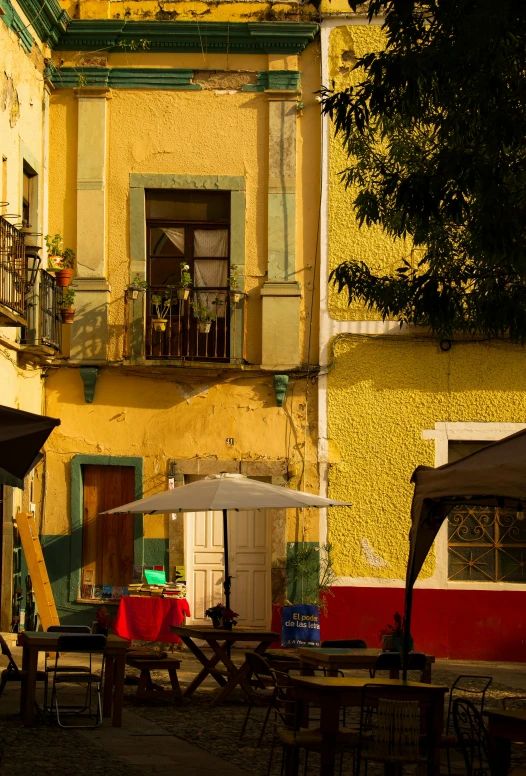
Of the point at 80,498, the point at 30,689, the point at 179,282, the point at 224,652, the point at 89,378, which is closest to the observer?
the point at 30,689

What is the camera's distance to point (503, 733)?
22.6 ft

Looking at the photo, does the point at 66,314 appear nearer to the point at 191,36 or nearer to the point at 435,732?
the point at 191,36

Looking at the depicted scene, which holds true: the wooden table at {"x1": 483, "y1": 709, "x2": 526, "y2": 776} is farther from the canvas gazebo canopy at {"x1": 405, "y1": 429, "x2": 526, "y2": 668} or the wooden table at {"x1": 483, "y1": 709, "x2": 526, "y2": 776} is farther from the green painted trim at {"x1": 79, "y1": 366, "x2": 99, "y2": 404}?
the green painted trim at {"x1": 79, "y1": 366, "x2": 99, "y2": 404}

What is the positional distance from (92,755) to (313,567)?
7.62 metres

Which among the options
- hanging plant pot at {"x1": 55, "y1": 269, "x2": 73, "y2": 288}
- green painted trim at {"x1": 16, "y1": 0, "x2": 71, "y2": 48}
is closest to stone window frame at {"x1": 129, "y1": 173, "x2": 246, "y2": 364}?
hanging plant pot at {"x1": 55, "y1": 269, "x2": 73, "y2": 288}

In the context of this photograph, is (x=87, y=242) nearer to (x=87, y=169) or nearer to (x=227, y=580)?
(x=87, y=169)

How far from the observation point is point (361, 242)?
54.6 feet

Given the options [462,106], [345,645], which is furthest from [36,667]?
[462,106]

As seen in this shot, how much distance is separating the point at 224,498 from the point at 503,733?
17.4 feet

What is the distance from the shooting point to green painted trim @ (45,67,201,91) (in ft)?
55.0

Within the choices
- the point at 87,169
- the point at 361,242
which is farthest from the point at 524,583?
the point at 87,169

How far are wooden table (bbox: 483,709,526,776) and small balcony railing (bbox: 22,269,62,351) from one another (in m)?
9.29

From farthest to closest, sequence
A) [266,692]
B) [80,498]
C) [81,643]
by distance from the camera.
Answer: [80,498] → [266,692] → [81,643]

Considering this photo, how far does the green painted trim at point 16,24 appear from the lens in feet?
48.0
